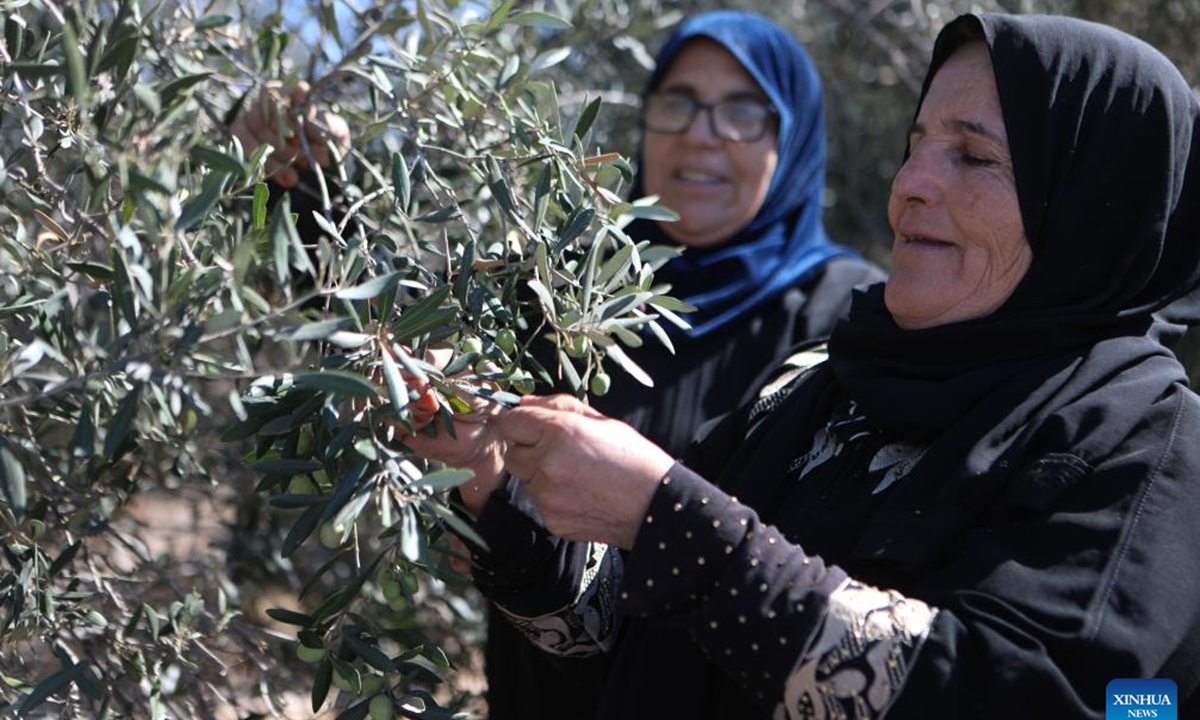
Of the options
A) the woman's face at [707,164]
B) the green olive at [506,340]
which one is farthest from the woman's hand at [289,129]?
the woman's face at [707,164]

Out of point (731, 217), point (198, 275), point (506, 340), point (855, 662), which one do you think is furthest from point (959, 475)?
point (731, 217)

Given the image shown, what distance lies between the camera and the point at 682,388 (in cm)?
246

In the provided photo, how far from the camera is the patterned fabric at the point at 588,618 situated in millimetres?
1807

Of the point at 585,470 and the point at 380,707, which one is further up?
the point at 585,470

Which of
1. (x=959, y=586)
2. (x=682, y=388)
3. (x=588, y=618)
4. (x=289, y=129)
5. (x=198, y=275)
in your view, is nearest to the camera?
(x=198, y=275)

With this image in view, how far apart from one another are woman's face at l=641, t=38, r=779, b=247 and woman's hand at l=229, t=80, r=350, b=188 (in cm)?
79

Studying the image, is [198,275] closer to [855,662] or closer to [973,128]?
[855,662]

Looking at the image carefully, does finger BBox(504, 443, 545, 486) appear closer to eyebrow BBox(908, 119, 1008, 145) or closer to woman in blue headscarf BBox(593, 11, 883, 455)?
eyebrow BBox(908, 119, 1008, 145)

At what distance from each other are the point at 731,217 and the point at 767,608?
4.72 ft

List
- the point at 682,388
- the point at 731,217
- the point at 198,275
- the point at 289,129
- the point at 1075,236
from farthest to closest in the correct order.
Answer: the point at 731,217 → the point at 682,388 → the point at 289,129 → the point at 1075,236 → the point at 198,275

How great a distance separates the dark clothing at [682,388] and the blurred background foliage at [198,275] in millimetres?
254

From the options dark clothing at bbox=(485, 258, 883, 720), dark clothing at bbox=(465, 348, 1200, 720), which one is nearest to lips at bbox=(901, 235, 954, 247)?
dark clothing at bbox=(465, 348, 1200, 720)

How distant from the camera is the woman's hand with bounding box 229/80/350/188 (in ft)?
6.29

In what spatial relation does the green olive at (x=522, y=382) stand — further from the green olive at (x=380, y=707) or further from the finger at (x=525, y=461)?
the green olive at (x=380, y=707)
